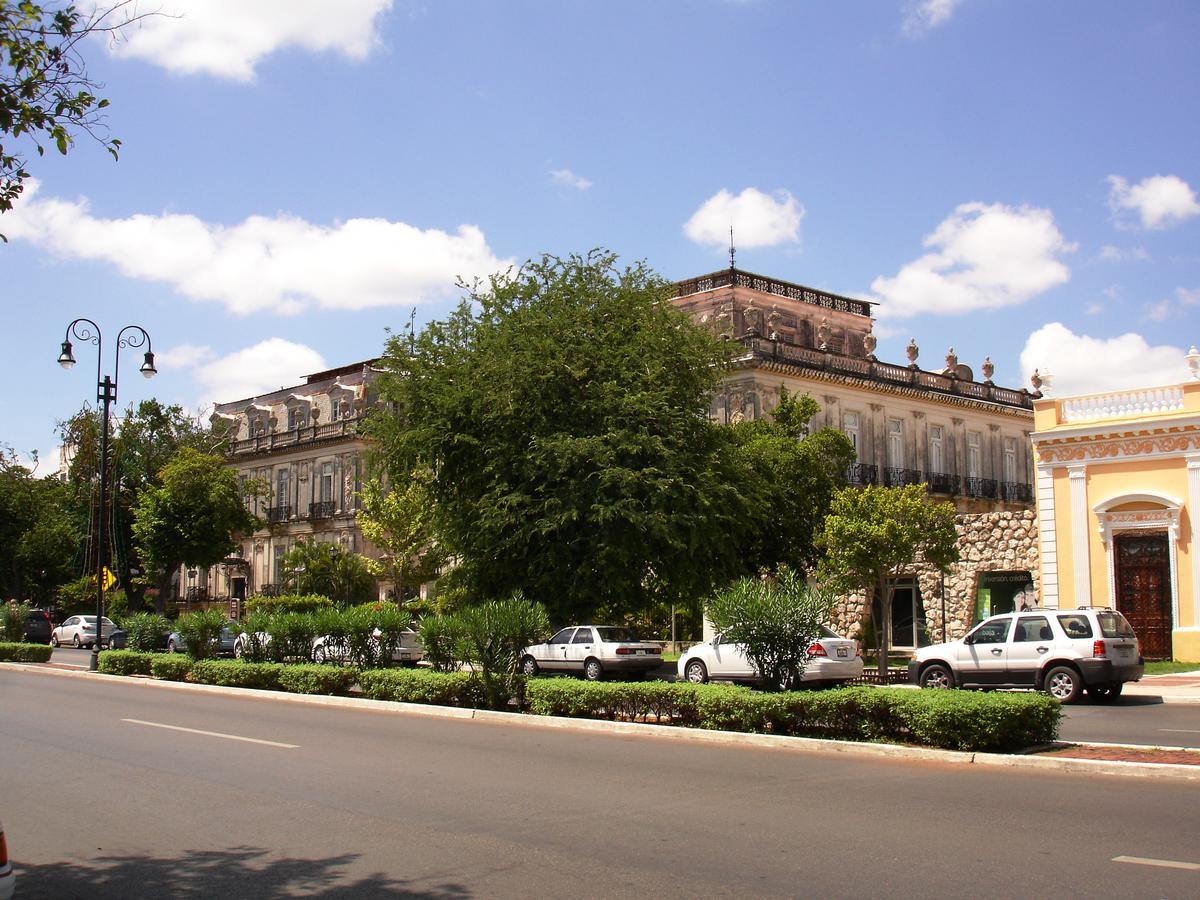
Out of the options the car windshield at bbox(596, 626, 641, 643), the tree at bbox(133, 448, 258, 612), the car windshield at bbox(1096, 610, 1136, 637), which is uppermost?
the tree at bbox(133, 448, 258, 612)

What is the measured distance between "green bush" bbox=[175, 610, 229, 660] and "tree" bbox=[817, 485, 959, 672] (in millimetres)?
14643

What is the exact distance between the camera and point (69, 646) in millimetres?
52688

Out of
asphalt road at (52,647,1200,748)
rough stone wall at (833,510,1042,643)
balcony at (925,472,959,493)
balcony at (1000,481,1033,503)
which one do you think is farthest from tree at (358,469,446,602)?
asphalt road at (52,647,1200,748)

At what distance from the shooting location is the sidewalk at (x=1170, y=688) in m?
21.4

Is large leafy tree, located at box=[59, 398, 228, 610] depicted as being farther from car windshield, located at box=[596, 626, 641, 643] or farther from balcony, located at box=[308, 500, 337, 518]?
car windshield, located at box=[596, 626, 641, 643]

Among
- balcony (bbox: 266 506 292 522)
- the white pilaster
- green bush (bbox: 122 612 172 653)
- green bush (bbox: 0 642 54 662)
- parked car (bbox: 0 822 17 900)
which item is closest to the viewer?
parked car (bbox: 0 822 17 900)

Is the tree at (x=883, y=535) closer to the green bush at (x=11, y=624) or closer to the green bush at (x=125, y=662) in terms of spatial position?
the green bush at (x=125, y=662)

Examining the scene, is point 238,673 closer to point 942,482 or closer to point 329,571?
point 329,571

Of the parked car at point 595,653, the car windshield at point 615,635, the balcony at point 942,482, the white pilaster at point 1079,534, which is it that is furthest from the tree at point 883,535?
the balcony at point 942,482

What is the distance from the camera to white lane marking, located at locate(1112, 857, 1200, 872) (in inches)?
292

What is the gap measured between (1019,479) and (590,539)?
3454 cm

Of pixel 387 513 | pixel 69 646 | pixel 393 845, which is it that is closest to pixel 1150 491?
pixel 393 845

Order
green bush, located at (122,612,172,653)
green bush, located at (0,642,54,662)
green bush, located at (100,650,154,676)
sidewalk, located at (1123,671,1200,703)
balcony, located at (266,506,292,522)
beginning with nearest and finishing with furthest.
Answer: sidewalk, located at (1123,671,1200,703) → green bush, located at (100,650,154,676) → green bush, located at (122,612,172,653) → green bush, located at (0,642,54,662) → balcony, located at (266,506,292,522)

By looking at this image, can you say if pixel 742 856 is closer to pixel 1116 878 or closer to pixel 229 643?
pixel 1116 878
